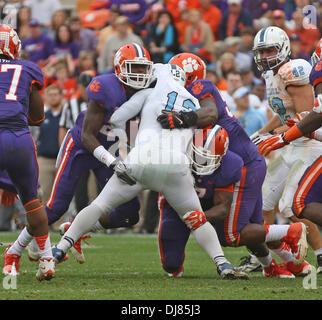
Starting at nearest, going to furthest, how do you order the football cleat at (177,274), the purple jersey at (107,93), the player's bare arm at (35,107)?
the player's bare arm at (35,107)
the purple jersey at (107,93)
the football cleat at (177,274)

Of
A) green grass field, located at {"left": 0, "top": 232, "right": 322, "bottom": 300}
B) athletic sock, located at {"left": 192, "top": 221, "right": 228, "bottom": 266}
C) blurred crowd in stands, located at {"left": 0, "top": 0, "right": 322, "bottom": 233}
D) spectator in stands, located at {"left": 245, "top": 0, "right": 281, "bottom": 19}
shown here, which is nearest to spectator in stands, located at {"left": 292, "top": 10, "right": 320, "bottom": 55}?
blurred crowd in stands, located at {"left": 0, "top": 0, "right": 322, "bottom": 233}

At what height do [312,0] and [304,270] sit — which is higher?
[312,0]

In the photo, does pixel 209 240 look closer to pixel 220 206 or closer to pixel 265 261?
pixel 220 206

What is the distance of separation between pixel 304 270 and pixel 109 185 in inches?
66.5

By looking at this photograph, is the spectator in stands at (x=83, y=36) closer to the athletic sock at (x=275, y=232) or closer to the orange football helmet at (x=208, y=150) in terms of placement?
the orange football helmet at (x=208, y=150)

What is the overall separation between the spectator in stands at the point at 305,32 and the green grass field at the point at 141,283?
482 centimetres

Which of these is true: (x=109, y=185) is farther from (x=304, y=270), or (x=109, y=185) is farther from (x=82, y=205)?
(x=82, y=205)

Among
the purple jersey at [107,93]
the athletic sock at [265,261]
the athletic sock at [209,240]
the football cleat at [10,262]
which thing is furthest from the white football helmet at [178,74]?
the football cleat at [10,262]

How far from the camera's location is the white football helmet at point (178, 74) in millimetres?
5887

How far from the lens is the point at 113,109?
19.2 ft

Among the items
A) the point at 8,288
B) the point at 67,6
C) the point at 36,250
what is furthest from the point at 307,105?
the point at 67,6

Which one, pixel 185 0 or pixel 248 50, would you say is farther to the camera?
pixel 185 0

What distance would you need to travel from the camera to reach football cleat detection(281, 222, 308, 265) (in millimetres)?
5715

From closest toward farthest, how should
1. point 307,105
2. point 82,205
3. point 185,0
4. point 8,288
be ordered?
point 8,288
point 307,105
point 82,205
point 185,0
